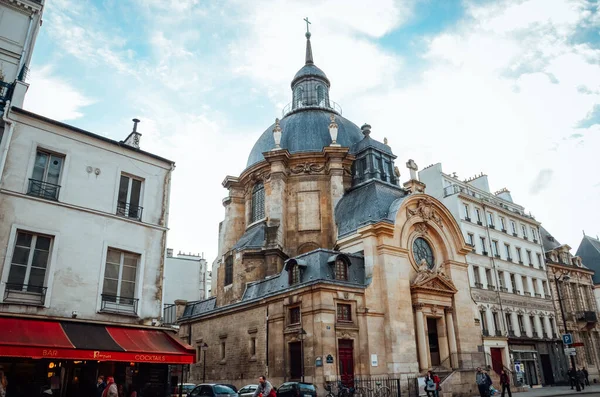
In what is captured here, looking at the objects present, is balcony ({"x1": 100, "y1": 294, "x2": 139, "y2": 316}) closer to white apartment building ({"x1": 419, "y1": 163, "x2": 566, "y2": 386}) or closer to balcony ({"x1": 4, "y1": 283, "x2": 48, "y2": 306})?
balcony ({"x1": 4, "y1": 283, "x2": 48, "y2": 306})

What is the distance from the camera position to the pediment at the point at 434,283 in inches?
984

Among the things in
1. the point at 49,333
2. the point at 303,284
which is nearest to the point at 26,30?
the point at 49,333

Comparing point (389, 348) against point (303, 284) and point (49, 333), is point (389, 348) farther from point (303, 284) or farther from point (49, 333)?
point (49, 333)

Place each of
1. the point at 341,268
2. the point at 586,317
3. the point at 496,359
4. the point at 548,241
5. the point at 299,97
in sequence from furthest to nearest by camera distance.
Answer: the point at 548,241 < the point at 299,97 < the point at 586,317 < the point at 496,359 < the point at 341,268

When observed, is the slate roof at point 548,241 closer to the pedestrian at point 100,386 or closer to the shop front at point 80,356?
the shop front at point 80,356

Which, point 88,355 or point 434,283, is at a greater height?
point 434,283

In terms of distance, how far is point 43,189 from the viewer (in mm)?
12539

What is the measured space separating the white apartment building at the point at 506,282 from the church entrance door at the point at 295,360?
1565cm

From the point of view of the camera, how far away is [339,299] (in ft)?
71.8

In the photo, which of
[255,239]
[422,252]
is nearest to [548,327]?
[422,252]

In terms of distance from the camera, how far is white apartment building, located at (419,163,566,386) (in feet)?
108

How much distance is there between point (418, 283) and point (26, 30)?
22.6m

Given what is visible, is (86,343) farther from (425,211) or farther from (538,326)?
(538,326)

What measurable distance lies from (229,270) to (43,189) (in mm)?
20156
